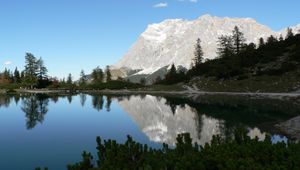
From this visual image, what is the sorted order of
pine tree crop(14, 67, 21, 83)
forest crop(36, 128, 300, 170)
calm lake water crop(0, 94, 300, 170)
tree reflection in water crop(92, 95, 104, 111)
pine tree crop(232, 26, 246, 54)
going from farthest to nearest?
pine tree crop(14, 67, 21, 83)
pine tree crop(232, 26, 246, 54)
tree reflection in water crop(92, 95, 104, 111)
calm lake water crop(0, 94, 300, 170)
forest crop(36, 128, 300, 170)

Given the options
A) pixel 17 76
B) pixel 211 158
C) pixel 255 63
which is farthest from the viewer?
pixel 17 76

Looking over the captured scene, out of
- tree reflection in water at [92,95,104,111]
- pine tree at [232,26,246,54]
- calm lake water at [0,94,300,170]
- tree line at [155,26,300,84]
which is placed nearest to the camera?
calm lake water at [0,94,300,170]

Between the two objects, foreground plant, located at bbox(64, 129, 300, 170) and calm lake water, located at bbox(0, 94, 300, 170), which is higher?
foreground plant, located at bbox(64, 129, 300, 170)

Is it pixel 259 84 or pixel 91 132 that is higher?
pixel 259 84

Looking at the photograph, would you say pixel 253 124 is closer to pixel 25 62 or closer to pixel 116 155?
Answer: pixel 116 155

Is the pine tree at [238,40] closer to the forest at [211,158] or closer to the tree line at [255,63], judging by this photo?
the tree line at [255,63]

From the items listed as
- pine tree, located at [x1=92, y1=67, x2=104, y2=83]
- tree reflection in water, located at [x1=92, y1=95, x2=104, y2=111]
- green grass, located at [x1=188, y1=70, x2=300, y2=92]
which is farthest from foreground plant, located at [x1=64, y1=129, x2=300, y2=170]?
pine tree, located at [x1=92, y1=67, x2=104, y2=83]

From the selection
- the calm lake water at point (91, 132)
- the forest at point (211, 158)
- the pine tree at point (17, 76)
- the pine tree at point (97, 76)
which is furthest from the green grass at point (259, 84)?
the pine tree at point (17, 76)

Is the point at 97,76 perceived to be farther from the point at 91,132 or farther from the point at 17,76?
the point at 91,132

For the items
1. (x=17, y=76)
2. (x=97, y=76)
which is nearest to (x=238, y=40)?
(x=97, y=76)

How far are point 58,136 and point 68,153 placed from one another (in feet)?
28.9

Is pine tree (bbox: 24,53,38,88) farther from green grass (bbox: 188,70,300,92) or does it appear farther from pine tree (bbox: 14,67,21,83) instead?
green grass (bbox: 188,70,300,92)

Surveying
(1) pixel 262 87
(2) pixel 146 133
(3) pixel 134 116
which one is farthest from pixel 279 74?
(2) pixel 146 133

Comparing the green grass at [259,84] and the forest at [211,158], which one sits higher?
the green grass at [259,84]
